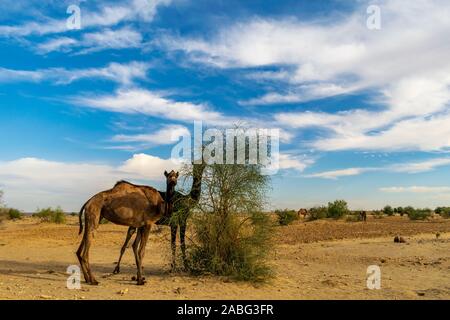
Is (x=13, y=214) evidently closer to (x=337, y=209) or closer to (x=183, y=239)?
(x=337, y=209)

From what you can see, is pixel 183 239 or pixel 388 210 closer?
pixel 183 239

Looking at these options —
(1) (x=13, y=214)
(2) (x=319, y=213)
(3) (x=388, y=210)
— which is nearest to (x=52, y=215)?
(1) (x=13, y=214)

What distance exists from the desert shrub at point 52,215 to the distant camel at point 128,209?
35597 millimetres

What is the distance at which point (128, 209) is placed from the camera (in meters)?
12.2

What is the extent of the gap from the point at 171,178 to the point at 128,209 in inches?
55.9

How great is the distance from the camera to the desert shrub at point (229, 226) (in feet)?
41.2

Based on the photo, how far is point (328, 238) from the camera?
88.0ft

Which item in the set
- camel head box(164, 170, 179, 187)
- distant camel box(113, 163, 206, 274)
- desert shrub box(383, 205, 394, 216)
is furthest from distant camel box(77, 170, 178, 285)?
desert shrub box(383, 205, 394, 216)

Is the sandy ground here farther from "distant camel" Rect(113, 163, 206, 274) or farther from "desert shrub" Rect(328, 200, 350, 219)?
"desert shrub" Rect(328, 200, 350, 219)

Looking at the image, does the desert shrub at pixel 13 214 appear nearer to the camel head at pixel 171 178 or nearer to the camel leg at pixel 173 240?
the camel leg at pixel 173 240
